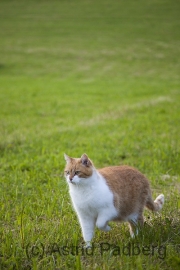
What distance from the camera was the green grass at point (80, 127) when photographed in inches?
169

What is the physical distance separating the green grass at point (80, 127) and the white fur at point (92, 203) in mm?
192

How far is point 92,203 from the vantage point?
4.35 metres

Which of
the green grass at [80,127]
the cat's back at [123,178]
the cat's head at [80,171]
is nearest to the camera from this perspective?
the green grass at [80,127]

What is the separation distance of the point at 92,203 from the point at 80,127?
307 inches

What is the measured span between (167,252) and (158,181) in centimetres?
274

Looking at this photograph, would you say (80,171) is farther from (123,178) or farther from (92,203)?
(123,178)

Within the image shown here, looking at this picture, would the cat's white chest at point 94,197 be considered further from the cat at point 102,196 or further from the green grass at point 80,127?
the green grass at point 80,127

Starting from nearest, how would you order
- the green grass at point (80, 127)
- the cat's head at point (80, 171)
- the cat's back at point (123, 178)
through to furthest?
the green grass at point (80, 127) < the cat's head at point (80, 171) < the cat's back at point (123, 178)

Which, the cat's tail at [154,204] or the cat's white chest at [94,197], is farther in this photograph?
the cat's tail at [154,204]

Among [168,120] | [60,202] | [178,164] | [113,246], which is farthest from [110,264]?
[168,120]

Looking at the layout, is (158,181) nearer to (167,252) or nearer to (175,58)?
(167,252)

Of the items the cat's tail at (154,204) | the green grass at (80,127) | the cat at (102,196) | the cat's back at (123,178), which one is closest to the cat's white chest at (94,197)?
the cat at (102,196)

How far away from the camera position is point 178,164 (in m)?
7.63

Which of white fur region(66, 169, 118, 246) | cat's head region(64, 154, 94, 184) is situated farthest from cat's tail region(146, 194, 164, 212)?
cat's head region(64, 154, 94, 184)
